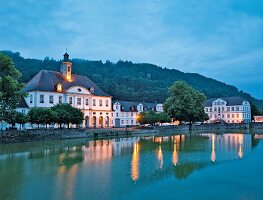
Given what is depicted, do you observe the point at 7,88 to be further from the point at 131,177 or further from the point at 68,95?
the point at 131,177

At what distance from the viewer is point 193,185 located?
54.3ft

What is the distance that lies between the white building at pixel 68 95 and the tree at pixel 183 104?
52.5 ft

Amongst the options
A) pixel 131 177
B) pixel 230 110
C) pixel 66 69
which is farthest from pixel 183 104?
pixel 131 177

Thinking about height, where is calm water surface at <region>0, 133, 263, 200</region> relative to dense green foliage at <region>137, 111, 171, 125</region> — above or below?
below

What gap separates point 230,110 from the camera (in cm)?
10150

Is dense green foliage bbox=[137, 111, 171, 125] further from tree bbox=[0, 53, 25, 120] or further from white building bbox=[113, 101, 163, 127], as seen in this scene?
tree bbox=[0, 53, 25, 120]

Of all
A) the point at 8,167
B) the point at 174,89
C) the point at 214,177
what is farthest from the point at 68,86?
the point at 214,177

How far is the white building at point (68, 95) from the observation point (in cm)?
5312

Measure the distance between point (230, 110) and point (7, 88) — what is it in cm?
7995

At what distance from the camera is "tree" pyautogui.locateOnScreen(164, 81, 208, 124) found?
71.2m

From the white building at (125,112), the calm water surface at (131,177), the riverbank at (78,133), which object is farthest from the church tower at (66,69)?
the calm water surface at (131,177)

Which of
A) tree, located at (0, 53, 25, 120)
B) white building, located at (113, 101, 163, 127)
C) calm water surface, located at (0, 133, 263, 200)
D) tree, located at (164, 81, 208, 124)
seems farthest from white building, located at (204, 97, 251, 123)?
calm water surface, located at (0, 133, 263, 200)

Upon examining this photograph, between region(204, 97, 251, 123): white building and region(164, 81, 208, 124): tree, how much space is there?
26.8 m

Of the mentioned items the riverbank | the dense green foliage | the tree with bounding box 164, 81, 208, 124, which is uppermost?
the tree with bounding box 164, 81, 208, 124
